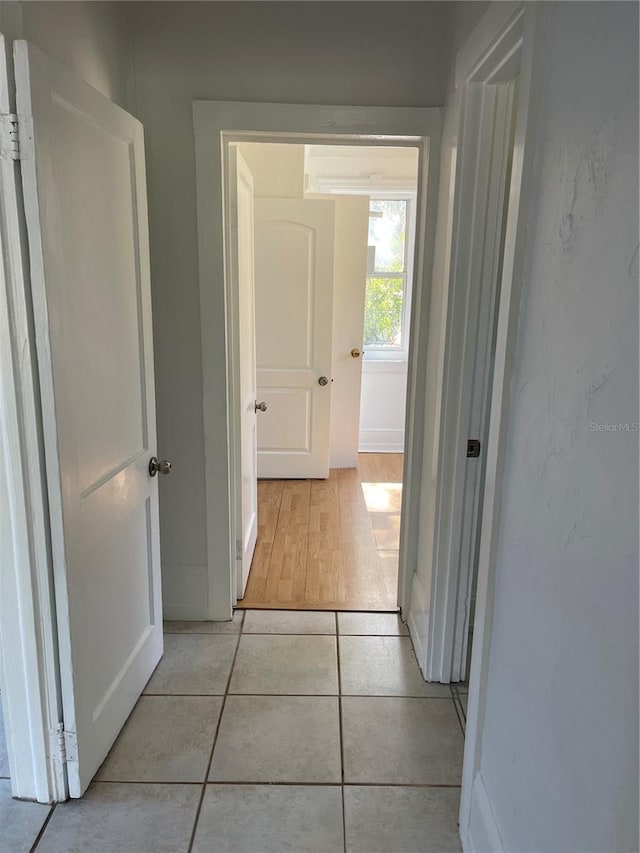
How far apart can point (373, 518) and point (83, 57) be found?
2820 mm

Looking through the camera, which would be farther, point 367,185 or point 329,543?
point 367,185

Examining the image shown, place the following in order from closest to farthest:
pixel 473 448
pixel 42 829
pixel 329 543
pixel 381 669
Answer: pixel 42 829 → pixel 473 448 → pixel 381 669 → pixel 329 543

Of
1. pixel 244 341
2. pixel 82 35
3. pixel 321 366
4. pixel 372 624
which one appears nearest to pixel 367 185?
pixel 321 366

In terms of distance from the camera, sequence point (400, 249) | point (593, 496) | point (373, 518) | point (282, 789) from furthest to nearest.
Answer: point (400, 249)
point (373, 518)
point (282, 789)
point (593, 496)

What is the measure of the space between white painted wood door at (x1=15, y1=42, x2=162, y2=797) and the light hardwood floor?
87 centimetres

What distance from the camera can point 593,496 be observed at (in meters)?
0.90

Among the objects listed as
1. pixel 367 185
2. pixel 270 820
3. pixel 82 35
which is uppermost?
pixel 367 185

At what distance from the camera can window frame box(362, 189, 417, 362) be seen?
4991 millimetres

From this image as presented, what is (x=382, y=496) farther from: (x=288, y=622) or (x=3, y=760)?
(x=3, y=760)

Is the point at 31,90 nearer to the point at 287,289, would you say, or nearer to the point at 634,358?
the point at 634,358

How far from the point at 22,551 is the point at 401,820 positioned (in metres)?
1.23

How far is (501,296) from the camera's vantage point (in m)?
1.32

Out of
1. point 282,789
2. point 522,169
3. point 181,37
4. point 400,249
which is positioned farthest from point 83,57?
point 400,249

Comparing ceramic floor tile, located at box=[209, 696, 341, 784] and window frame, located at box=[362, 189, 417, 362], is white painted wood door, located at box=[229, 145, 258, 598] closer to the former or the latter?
ceramic floor tile, located at box=[209, 696, 341, 784]
